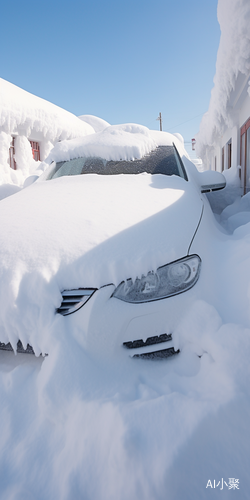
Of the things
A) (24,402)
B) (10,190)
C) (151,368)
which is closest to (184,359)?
(151,368)

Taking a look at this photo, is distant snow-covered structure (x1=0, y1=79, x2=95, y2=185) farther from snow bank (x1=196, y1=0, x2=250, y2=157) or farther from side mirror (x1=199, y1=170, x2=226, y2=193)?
side mirror (x1=199, y1=170, x2=226, y2=193)

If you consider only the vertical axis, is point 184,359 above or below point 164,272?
below

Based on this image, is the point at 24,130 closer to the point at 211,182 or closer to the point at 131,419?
the point at 211,182

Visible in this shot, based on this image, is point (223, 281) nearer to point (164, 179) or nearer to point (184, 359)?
point (184, 359)

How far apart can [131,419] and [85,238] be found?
A: 839 mm

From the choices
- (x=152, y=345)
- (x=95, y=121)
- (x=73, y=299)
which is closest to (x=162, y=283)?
(x=152, y=345)

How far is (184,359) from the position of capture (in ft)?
4.03

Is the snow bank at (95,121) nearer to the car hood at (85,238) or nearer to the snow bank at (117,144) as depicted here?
the snow bank at (117,144)

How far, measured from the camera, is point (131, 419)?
37.9 inches

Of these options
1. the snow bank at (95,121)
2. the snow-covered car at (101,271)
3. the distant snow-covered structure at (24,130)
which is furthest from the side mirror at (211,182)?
the snow bank at (95,121)

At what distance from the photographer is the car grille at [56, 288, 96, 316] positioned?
46.9 inches

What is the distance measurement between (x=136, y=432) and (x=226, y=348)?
507 mm

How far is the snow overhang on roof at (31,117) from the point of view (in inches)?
456

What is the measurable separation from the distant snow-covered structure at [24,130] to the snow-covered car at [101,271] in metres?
10.4
